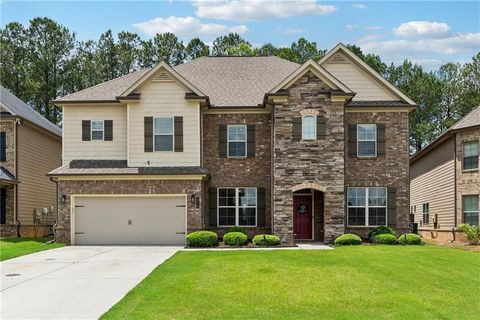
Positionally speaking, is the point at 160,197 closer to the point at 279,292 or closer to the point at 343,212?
the point at 343,212

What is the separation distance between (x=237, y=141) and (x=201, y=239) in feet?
17.8

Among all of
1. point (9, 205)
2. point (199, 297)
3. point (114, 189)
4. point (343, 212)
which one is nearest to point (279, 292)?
point (199, 297)

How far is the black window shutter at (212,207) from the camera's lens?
24.9 metres

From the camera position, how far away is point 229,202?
25.1 m

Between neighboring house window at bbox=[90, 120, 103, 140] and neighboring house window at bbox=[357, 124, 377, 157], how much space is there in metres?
11.8

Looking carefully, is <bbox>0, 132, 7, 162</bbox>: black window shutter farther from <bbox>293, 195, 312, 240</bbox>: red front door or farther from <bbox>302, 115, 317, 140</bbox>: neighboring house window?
<bbox>302, 115, 317, 140</bbox>: neighboring house window

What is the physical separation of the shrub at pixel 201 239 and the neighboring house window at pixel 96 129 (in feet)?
21.9

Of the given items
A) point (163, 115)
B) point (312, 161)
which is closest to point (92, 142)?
point (163, 115)

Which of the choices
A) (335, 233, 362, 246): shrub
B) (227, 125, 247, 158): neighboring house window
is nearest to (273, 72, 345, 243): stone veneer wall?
(335, 233, 362, 246): shrub

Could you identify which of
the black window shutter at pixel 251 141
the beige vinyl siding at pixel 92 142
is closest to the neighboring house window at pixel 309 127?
the black window shutter at pixel 251 141

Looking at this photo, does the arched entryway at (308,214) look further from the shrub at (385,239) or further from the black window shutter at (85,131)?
the black window shutter at (85,131)

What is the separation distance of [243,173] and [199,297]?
45.8ft

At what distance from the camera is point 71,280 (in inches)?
541

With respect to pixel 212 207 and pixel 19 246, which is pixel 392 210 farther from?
pixel 19 246
